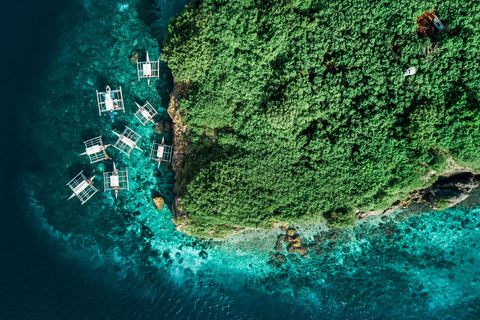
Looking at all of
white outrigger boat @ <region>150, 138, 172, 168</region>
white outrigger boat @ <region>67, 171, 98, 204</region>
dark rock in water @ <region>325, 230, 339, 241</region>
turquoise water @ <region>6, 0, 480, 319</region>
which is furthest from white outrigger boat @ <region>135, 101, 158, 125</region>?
dark rock in water @ <region>325, 230, 339, 241</region>

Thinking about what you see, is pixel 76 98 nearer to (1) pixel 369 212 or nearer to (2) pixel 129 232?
(2) pixel 129 232

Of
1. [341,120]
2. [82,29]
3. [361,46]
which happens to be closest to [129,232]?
[82,29]

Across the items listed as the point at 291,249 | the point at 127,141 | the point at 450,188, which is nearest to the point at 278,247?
the point at 291,249

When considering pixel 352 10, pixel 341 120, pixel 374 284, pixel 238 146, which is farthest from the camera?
pixel 374 284

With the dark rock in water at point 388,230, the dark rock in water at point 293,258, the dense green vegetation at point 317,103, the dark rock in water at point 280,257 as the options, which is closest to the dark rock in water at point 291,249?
the dark rock in water at point 293,258

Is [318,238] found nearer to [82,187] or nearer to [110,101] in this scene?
[82,187]

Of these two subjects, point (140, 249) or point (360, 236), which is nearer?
point (360, 236)
